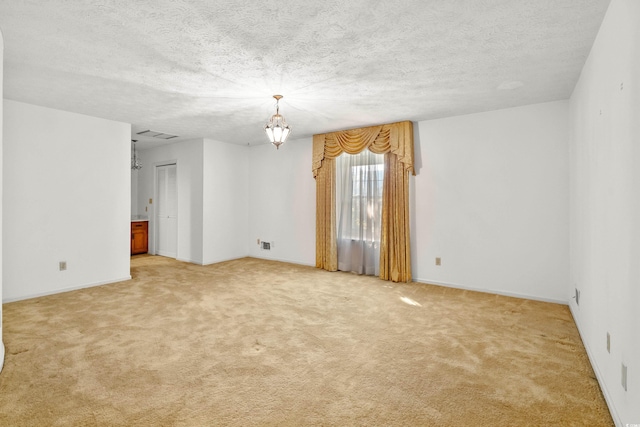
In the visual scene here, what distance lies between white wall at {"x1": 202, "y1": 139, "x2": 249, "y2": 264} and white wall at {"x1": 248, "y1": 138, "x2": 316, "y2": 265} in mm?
195

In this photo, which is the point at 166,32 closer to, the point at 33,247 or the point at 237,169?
the point at 33,247

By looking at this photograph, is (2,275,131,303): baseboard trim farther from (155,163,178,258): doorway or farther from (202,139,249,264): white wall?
(155,163,178,258): doorway

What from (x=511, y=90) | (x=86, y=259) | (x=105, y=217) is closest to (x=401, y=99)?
(x=511, y=90)

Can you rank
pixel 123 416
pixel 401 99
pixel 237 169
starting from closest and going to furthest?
pixel 123 416 < pixel 401 99 < pixel 237 169

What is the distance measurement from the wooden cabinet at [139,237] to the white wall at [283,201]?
8.61 ft

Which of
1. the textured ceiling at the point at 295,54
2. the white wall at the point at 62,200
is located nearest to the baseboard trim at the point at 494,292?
the textured ceiling at the point at 295,54

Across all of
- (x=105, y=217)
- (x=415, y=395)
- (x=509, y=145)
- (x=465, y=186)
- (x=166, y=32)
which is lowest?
(x=415, y=395)

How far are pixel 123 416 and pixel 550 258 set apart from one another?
15.3 ft

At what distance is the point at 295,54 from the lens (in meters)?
2.65

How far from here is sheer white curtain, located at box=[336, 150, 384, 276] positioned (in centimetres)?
530

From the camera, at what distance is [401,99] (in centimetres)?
386

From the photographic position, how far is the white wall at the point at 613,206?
159 cm

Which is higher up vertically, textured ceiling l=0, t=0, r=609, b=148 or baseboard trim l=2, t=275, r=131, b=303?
textured ceiling l=0, t=0, r=609, b=148

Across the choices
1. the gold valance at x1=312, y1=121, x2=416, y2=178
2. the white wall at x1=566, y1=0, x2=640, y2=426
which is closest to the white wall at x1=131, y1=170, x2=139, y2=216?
the gold valance at x1=312, y1=121, x2=416, y2=178
